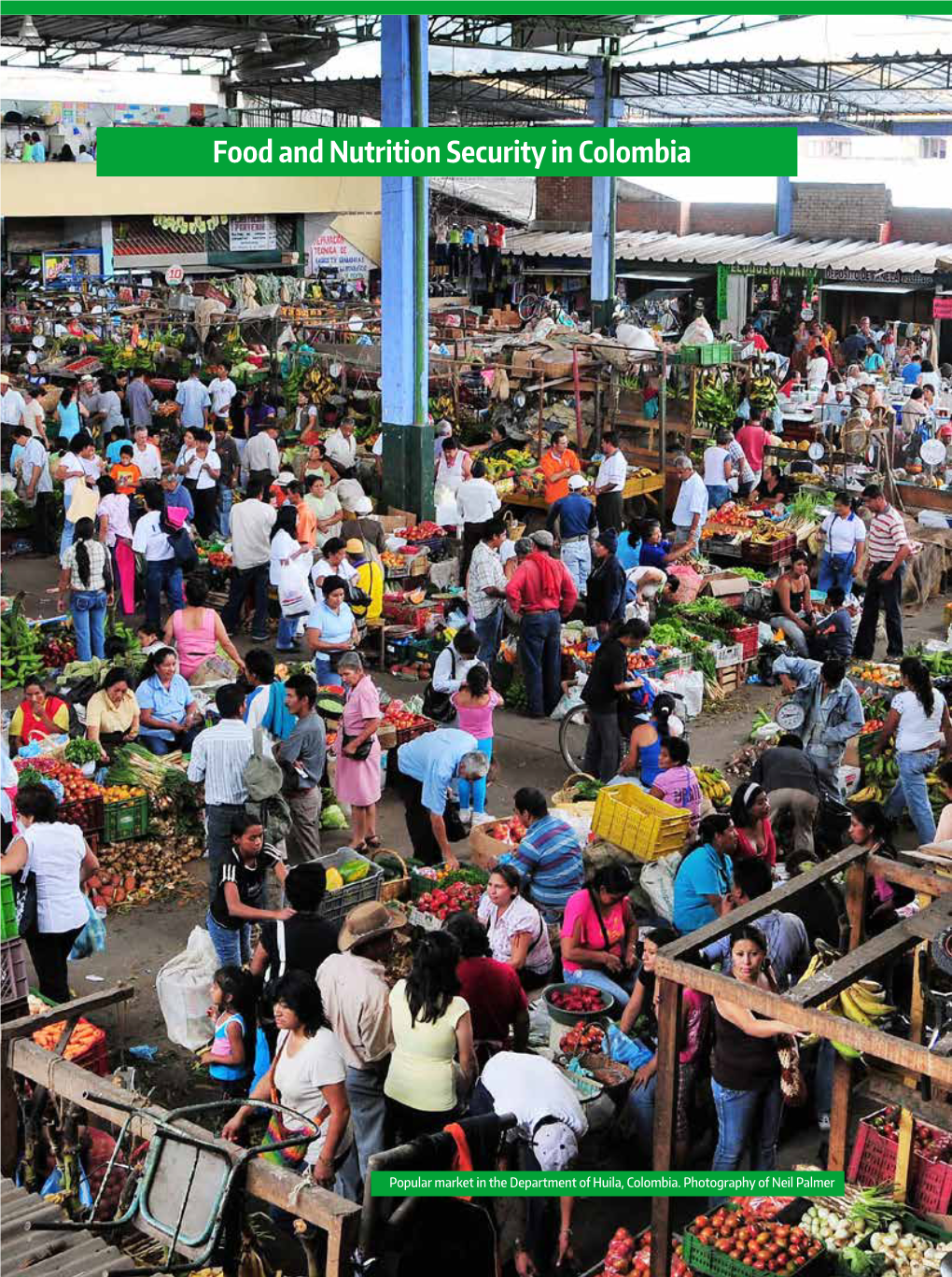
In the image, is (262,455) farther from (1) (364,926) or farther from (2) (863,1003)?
(2) (863,1003)

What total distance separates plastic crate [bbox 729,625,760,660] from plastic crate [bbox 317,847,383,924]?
189 inches

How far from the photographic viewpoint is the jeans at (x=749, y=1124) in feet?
18.8

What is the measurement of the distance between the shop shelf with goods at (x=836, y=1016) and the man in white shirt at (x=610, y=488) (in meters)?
8.32

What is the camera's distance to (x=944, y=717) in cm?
876

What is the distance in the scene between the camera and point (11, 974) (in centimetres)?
520

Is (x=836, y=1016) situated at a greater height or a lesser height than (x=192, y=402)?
lesser

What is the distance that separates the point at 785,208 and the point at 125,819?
24.4 m

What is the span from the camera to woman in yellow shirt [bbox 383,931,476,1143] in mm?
5441

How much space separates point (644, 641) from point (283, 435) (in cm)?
690

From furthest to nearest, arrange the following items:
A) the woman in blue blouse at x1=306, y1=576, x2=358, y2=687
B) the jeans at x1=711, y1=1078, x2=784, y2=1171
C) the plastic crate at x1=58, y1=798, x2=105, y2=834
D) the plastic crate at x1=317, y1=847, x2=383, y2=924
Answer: the woman in blue blouse at x1=306, y1=576, x2=358, y2=687 < the plastic crate at x1=58, y1=798, x2=105, y2=834 < the plastic crate at x1=317, y1=847, x2=383, y2=924 < the jeans at x1=711, y1=1078, x2=784, y2=1171

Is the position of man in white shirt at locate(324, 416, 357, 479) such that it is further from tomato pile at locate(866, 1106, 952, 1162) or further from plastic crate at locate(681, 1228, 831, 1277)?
plastic crate at locate(681, 1228, 831, 1277)

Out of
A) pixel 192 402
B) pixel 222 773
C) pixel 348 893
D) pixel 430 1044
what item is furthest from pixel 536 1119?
pixel 192 402

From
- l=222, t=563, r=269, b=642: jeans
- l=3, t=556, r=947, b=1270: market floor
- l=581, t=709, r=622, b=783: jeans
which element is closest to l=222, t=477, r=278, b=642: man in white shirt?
l=222, t=563, r=269, b=642: jeans

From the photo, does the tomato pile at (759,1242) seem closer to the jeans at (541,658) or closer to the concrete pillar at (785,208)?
the jeans at (541,658)
